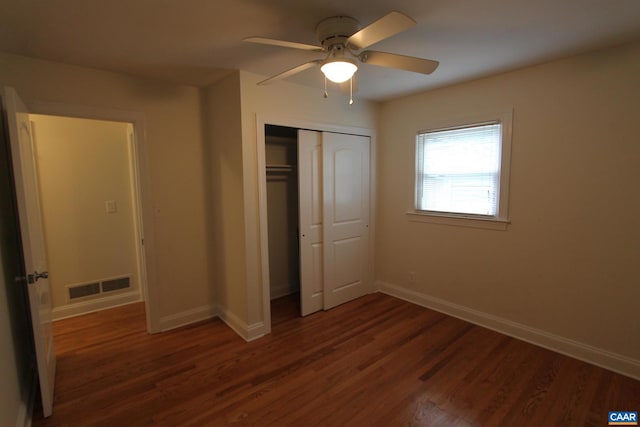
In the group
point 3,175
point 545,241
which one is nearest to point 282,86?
point 3,175

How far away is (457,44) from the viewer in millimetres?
2135

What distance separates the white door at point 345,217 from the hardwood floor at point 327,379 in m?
0.57

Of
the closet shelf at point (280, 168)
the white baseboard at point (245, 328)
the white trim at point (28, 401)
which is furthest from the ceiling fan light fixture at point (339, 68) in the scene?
the white trim at point (28, 401)

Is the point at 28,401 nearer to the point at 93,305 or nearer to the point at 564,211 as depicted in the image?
the point at 93,305

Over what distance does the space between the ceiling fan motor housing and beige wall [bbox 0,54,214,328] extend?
1.79 meters

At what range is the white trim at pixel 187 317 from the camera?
305 centimetres

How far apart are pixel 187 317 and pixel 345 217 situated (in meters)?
2.00

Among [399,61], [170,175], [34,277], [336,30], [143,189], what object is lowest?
[34,277]

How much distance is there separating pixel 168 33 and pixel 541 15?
7.35 ft

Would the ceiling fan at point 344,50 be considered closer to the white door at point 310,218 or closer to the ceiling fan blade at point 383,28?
the ceiling fan blade at point 383,28

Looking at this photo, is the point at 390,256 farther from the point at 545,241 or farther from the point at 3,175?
the point at 3,175

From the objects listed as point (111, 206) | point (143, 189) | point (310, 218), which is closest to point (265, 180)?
point (310, 218)

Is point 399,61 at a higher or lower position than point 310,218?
higher

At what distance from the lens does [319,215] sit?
3338 mm
